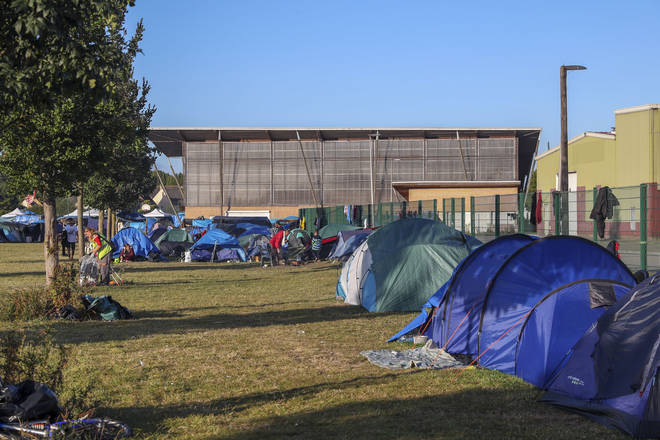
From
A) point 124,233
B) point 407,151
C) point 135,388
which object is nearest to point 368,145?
point 407,151

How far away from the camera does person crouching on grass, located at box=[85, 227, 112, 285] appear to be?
1822 centimetres

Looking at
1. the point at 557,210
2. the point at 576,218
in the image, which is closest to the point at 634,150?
the point at 576,218

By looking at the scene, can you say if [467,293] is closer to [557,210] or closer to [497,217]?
[557,210]

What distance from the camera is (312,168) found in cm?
6512

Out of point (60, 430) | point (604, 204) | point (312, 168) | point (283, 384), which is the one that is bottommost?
point (283, 384)

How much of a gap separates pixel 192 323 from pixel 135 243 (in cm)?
2192

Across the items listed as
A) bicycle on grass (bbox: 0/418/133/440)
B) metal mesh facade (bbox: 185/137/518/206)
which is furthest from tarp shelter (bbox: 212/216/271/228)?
bicycle on grass (bbox: 0/418/133/440)

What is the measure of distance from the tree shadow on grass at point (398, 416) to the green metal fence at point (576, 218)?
629 centimetres

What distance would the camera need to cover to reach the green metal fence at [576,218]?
1256 centimetres

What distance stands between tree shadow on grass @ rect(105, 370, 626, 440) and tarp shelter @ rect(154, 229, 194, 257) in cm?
2859

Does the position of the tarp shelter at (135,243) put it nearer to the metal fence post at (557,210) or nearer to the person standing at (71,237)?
the person standing at (71,237)

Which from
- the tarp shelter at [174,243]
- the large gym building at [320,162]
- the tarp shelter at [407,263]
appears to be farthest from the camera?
the large gym building at [320,162]

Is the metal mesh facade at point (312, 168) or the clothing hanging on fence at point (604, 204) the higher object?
the metal mesh facade at point (312, 168)

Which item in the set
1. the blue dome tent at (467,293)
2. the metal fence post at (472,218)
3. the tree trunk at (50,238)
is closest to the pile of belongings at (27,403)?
the blue dome tent at (467,293)
